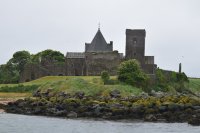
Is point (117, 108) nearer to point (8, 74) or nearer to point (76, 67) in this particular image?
point (76, 67)

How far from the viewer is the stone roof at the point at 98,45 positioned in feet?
314

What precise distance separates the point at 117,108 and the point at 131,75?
19249 millimetres

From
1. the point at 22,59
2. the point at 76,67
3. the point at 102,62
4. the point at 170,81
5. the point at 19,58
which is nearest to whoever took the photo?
the point at 170,81

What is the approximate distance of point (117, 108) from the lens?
189ft

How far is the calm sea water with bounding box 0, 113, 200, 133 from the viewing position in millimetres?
46112

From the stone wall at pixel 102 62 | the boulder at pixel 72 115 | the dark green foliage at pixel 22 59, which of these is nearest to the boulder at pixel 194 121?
the boulder at pixel 72 115

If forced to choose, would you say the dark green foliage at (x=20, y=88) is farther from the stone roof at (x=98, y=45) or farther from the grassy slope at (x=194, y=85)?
the grassy slope at (x=194, y=85)

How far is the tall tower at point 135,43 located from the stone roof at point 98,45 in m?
3.47

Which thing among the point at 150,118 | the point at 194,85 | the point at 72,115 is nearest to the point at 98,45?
the point at 194,85

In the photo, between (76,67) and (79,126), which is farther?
(76,67)

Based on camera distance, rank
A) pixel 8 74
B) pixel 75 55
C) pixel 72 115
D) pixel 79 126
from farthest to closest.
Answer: pixel 8 74, pixel 75 55, pixel 72 115, pixel 79 126

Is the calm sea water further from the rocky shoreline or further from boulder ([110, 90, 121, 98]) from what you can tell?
boulder ([110, 90, 121, 98])

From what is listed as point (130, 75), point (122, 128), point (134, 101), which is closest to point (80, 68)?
point (130, 75)

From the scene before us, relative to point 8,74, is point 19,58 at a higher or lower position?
higher
